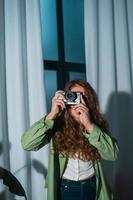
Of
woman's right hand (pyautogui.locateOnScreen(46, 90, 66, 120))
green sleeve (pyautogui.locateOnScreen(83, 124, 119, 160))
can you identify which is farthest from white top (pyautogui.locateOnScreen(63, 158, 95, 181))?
woman's right hand (pyautogui.locateOnScreen(46, 90, 66, 120))

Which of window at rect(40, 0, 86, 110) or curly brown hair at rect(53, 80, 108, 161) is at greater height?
window at rect(40, 0, 86, 110)

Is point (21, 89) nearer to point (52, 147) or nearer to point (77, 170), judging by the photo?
point (52, 147)

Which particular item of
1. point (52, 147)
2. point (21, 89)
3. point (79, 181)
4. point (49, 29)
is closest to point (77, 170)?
point (79, 181)

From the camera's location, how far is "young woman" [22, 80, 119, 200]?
55.1 inches

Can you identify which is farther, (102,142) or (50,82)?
(50,82)

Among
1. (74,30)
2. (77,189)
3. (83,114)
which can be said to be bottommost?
(77,189)

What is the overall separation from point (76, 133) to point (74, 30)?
105 cm

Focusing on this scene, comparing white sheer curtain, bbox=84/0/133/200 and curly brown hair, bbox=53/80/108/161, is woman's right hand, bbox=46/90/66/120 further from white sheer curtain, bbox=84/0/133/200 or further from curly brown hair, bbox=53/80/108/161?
white sheer curtain, bbox=84/0/133/200

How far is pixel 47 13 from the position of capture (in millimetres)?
2207

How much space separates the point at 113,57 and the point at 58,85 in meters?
0.45

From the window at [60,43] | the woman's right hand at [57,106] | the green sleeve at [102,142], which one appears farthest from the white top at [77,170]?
the window at [60,43]

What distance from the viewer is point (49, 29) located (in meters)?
2.22

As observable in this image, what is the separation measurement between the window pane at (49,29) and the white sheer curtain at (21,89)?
22 cm

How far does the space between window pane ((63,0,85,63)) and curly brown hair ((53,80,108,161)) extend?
795mm
